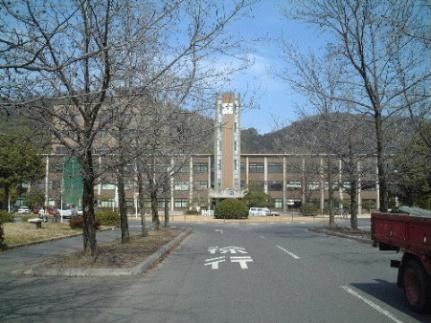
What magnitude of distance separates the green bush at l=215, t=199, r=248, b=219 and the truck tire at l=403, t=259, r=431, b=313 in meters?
55.7

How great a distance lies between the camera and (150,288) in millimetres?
11203

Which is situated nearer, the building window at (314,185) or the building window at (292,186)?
the building window at (314,185)

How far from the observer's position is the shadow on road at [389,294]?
27.9 feet

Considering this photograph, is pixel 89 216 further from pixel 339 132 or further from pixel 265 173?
pixel 265 173

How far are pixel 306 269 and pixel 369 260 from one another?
10.2 feet

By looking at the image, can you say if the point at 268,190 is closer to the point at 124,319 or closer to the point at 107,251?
the point at 107,251

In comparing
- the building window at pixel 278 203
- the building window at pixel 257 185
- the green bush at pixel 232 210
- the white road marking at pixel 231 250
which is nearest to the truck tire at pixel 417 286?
the white road marking at pixel 231 250

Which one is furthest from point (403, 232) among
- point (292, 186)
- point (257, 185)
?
point (292, 186)

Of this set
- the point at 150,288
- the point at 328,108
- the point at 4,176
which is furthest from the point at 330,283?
the point at 4,176

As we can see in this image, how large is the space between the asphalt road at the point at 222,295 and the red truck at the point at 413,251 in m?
0.28

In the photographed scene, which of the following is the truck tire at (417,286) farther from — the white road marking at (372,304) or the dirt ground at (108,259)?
the dirt ground at (108,259)

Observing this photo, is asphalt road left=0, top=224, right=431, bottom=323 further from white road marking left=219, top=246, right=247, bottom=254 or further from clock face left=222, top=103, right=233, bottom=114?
clock face left=222, top=103, right=233, bottom=114

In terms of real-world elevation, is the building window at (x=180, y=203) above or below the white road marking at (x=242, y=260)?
above

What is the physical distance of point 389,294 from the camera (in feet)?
33.8
